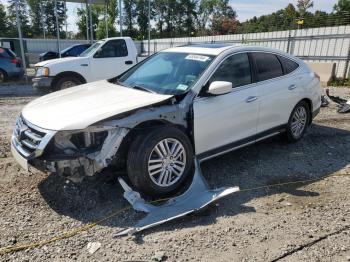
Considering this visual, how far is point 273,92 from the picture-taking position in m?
5.04

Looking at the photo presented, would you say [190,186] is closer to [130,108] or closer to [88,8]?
[130,108]

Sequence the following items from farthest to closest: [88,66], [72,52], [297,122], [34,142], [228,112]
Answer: [72,52], [88,66], [297,122], [228,112], [34,142]

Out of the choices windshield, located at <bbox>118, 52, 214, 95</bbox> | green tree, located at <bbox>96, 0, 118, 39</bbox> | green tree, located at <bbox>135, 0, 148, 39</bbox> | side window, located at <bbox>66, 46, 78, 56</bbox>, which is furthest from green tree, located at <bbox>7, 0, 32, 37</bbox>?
windshield, located at <bbox>118, 52, 214, 95</bbox>

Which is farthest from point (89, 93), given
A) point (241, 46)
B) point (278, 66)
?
point (278, 66)

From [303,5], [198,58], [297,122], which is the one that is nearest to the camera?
[198,58]

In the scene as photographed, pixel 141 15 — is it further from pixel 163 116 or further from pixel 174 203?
pixel 174 203

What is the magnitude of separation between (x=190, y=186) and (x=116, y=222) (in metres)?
0.94

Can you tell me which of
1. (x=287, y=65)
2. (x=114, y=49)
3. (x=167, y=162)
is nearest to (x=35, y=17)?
(x=114, y=49)

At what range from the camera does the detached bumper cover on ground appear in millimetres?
3396

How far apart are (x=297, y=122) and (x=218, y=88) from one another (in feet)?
7.81

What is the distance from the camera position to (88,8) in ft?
64.1

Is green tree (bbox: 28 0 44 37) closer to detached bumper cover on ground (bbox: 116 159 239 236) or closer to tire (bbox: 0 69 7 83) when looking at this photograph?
tire (bbox: 0 69 7 83)

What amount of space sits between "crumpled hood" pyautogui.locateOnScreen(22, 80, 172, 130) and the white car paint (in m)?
5.33

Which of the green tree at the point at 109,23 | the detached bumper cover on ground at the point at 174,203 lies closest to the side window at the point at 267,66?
the detached bumper cover on ground at the point at 174,203
